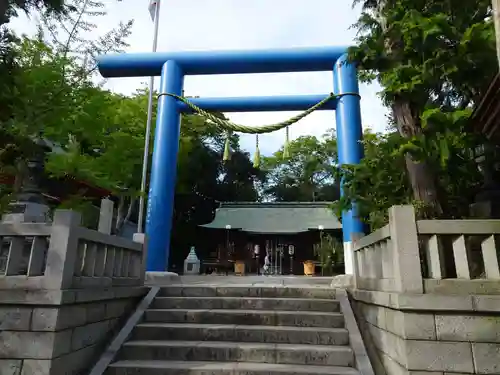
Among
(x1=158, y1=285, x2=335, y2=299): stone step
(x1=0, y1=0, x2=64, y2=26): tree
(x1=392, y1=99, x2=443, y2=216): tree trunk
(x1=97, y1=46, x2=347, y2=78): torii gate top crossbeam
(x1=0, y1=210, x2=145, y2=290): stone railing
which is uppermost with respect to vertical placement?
(x1=97, y1=46, x2=347, y2=78): torii gate top crossbeam

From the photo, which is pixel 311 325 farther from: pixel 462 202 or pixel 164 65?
pixel 164 65

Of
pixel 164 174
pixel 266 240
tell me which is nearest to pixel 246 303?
pixel 164 174

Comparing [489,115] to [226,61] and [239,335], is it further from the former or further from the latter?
[226,61]

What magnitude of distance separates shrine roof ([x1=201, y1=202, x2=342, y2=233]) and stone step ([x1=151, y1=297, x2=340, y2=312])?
12.8 m

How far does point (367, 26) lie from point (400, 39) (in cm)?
71

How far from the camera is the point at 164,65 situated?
939cm

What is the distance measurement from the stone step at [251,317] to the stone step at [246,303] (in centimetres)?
20

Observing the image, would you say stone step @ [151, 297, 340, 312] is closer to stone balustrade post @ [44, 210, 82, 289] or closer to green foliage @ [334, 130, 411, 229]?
green foliage @ [334, 130, 411, 229]

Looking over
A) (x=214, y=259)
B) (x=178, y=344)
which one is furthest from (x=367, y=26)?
(x=214, y=259)

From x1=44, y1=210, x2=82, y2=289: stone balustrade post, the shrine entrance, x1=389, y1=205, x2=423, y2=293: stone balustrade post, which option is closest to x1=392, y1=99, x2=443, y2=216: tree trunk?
x1=389, y1=205, x2=423, y2=293: stone balustrade post

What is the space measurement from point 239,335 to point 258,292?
1.04 meters

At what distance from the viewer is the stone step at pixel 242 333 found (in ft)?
14.7

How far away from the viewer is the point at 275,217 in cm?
2039

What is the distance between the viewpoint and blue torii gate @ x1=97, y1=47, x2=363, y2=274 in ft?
28.1
